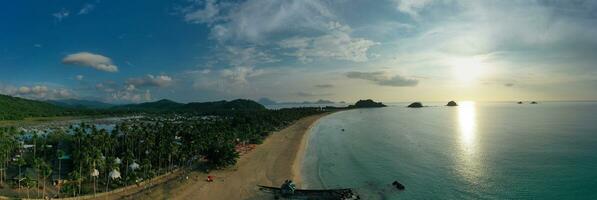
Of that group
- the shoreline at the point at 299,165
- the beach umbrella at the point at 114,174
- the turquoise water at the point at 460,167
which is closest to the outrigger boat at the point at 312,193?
the turquoise water at the point at 460,167

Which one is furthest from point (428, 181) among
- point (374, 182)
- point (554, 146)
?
point (554, 146)

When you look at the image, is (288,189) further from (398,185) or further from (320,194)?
(398,185)

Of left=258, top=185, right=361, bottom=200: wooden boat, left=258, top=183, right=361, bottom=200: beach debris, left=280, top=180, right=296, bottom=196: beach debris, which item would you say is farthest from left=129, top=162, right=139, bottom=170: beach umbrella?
left=280, top=180, right=296, bottom=196: beach debris

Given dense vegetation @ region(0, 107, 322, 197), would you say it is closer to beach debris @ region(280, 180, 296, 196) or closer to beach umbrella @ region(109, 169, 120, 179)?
beach umbrella @ region(109, 169, 120, 179)

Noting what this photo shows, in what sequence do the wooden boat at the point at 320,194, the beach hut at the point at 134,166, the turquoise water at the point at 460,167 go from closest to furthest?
the wooden boat at the point at 320,194, the turquoise water at the point at 460,167, the beach hut at the point at 134,166

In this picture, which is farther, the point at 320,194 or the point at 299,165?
the point at 299,165

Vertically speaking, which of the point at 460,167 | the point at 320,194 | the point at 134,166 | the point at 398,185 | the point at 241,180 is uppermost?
the point at 134,166

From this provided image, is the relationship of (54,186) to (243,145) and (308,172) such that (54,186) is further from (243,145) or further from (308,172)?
(243,145)

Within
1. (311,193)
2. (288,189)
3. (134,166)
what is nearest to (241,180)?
(288,189)

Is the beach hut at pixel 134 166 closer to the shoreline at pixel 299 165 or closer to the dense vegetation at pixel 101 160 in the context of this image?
the dense vegetation at pixel 101 160
